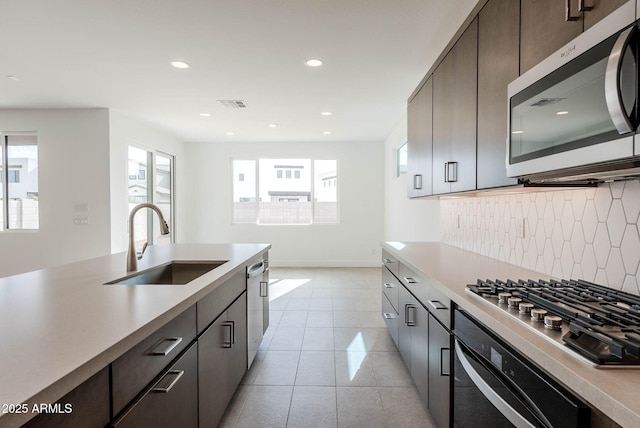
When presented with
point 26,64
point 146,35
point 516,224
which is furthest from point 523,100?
point 26,64

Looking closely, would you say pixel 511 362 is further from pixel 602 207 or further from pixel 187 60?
pixel 187 60

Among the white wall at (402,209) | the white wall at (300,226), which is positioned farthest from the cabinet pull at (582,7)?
the white wall at (300,226)

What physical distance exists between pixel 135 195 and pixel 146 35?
3413 mm

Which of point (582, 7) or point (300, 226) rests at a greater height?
point (582, 7)

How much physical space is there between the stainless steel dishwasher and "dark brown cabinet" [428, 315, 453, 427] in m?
1.25

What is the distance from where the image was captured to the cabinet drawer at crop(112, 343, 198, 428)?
0.96m

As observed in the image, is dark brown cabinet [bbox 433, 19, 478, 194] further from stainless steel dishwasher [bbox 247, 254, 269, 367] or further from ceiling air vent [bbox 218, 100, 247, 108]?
ceiling air vent [bbox 218, 100, 247, 108]

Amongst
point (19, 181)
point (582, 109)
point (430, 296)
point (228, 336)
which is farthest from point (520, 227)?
point (19, 181)

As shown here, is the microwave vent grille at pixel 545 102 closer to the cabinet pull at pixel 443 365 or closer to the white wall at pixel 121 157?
the cabinet pull at pixel 443 365

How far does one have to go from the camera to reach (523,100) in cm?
131

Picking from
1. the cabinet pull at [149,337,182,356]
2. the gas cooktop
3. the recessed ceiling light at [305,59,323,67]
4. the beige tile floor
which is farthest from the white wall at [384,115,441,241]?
the cabinet pull at [149,337,182,356]

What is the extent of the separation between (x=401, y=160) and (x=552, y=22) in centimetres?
452

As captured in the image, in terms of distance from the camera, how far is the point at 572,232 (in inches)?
60.9

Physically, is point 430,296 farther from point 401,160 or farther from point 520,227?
point 401,160
